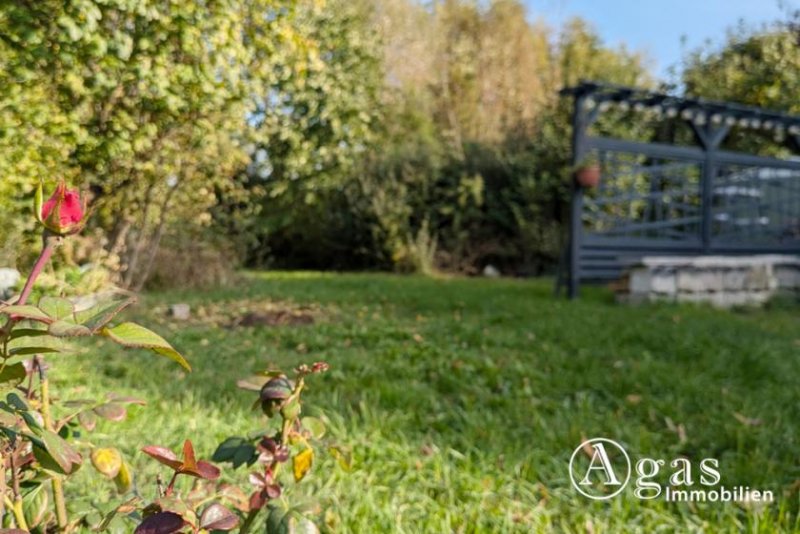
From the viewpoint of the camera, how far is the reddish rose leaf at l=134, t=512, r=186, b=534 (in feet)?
2.24

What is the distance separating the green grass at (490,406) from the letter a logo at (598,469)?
0.14 ft

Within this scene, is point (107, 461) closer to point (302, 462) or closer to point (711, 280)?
point (302, 462)

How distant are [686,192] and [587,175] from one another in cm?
249

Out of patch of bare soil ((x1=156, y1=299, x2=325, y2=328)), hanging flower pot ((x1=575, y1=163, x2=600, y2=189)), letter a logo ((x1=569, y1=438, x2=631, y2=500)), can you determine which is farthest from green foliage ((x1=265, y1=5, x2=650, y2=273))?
letter a logo ((x1=569, y1=438, x2=631, y2=500))

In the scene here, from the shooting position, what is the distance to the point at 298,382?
32.9 inches

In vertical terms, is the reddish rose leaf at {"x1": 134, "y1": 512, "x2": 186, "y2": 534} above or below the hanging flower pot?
below

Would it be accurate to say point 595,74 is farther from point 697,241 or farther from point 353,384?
point 353,384

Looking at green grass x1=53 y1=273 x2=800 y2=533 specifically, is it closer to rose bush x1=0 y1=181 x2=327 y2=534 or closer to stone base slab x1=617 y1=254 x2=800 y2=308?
rose bush x1=0 y1=181 x2=327 y2=534

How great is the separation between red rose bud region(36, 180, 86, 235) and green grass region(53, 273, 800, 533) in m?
0.60

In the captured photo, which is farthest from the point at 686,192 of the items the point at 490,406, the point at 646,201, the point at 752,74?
the point at 490,406

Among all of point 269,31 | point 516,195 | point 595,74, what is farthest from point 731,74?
point 269,31

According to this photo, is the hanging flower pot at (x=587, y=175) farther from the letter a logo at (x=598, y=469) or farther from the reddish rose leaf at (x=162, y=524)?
the reddish rose leaf at (x=162, y=524)

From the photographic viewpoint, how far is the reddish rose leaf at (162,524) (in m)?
0.68

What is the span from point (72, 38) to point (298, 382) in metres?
3.34
